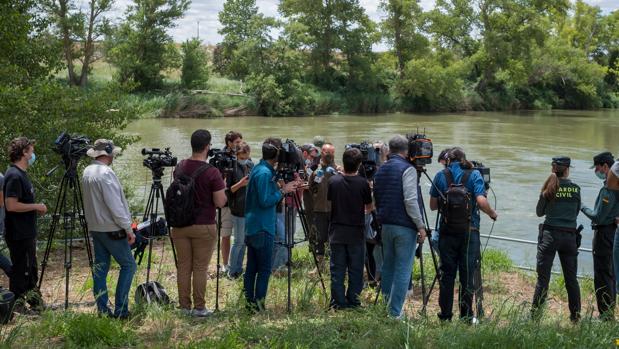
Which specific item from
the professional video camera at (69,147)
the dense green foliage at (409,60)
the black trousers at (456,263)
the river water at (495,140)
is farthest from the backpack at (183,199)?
the dense green foliage at (409,60)

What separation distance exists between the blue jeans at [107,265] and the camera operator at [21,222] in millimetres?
540

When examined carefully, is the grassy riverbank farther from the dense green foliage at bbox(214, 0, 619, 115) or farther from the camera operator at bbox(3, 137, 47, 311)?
the dense green foliage at bbox(214, 0, 619, 115)

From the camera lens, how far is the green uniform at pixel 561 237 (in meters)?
6.15

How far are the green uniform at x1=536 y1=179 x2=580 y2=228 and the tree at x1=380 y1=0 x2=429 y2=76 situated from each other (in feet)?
143

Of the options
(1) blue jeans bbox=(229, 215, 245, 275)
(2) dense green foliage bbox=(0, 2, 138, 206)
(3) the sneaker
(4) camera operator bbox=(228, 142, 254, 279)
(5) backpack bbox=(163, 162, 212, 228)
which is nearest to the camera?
(5) backpack bbox=(163, 162, 212, 228)

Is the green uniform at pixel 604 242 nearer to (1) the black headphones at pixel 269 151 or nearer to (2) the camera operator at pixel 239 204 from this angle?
(1) the black headphones at pixel 269 151

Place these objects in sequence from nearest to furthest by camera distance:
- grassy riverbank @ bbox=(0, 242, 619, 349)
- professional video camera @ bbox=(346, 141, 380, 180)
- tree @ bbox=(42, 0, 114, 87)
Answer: grassy riverbank @ bbox=(0, 242, 619, 349)
professional video camera @ bbox=(346, 141, 380, 180)
tree @ bbox=(42, 0, 114, 87)

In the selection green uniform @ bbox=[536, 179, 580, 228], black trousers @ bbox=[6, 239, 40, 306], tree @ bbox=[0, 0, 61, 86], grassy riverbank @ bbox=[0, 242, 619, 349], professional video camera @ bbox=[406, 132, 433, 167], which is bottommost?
grassy riverbank @ bbox=[0, 242, 619, 349]

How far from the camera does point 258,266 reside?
561 cm

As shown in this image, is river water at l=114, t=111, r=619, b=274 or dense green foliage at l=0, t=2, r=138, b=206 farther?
river water at l=114, t=111, r=619, b=274

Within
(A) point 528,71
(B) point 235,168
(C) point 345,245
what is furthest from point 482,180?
(A) point 528,71

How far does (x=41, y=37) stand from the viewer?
34.1ft

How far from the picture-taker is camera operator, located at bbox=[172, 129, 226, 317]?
17.3 feet

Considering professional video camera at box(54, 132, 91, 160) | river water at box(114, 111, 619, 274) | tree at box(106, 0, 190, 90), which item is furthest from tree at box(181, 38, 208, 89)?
professional video camera at box(54, 132, 91, 160)
